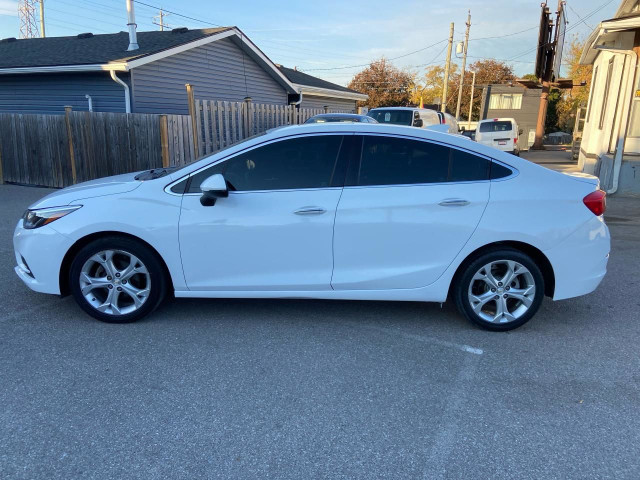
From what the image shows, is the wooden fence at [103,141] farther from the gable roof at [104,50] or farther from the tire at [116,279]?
the tire at [116,279]

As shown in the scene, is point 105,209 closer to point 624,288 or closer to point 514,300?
point 514,300

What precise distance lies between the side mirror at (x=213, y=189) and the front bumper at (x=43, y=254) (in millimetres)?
1175

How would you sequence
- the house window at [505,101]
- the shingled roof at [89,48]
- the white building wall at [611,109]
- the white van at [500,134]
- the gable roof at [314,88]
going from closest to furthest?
the white building wall at [611,109] < the shingled roof at [89,48] < the gable roof at [314,88] < the white van at [500,134] < the house window at [505,101]

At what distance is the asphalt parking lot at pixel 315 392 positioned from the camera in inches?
98.3

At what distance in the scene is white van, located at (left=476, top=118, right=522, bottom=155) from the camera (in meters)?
21.4

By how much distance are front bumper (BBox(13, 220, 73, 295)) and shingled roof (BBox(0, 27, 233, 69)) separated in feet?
30.6

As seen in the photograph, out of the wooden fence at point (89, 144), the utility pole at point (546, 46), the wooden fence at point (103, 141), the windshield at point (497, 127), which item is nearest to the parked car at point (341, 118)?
the wooden fence at point (103, 141)

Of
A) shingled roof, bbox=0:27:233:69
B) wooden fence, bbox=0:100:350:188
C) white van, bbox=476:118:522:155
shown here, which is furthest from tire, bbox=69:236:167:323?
white van, bbox=476:118:522:155

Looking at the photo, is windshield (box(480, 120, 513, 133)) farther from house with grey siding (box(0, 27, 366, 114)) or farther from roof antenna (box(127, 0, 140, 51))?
roof antenna (box(127, 0, 140, 51))

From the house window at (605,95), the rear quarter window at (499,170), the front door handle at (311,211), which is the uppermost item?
the house window at (605,95)

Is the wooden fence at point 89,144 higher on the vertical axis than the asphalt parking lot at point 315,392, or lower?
Result: higher

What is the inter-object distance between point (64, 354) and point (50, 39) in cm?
1805

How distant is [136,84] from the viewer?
41.5ft

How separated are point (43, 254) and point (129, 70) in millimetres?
9778
